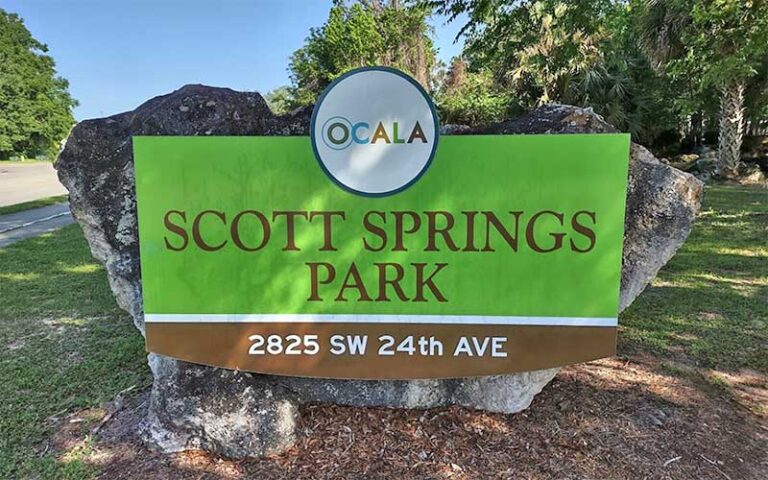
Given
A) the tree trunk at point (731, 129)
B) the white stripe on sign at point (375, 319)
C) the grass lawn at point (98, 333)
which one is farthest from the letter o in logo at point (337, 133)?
the tree trunk at point (731, 129)

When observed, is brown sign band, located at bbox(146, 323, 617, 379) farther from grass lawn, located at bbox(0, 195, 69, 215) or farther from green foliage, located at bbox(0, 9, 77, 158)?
green foliage, located at bbox(0, 9, 77, 158)

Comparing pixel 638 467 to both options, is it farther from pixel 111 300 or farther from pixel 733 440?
pixel 111 300

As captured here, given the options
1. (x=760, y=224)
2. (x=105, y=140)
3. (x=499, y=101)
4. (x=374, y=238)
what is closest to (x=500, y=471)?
(x=374, y=238)

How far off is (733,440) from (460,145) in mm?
2005

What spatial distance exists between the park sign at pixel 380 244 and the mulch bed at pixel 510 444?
0.31 meters

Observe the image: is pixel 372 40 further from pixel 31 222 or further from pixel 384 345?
pixel 384 345

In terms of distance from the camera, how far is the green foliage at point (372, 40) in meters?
23.9

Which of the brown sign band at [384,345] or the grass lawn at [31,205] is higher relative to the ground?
the brown sign band at [384,345]

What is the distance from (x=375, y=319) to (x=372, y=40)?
23.5m

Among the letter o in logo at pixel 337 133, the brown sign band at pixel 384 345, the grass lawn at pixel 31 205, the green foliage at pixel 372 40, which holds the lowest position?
the grass lawn at pixel 31 205

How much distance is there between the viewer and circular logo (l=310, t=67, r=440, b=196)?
224 centimetres

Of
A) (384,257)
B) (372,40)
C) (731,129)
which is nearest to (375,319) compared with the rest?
(384,257)

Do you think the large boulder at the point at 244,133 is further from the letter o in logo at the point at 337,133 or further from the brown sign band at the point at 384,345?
the letter o in logo at the point at 337,133

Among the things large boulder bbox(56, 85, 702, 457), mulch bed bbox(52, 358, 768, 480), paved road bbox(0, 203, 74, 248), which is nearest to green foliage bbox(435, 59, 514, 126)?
paved road bbox(0, 203, 74, 248)
